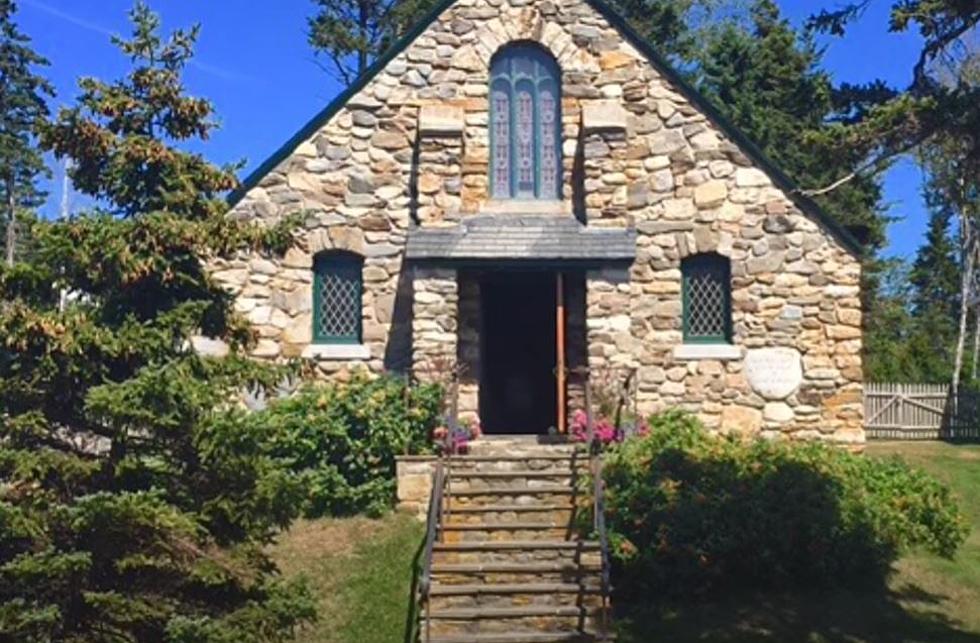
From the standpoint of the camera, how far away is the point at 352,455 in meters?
13.4

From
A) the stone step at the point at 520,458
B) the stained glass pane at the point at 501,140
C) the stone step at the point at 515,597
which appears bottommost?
the stone step at the point at 515,597

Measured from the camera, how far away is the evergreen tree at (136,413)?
7234mm

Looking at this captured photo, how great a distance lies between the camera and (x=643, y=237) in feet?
53.4

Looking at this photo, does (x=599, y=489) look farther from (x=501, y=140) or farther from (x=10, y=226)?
(x=10, y=226)

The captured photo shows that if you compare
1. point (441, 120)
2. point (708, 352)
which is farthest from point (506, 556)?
point (441, 120)

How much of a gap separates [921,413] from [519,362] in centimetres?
1187

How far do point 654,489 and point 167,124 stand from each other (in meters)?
6.51

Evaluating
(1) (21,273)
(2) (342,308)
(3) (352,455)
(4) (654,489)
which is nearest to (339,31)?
(2) (342,308)

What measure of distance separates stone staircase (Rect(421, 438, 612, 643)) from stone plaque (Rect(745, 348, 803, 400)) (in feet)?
11.7

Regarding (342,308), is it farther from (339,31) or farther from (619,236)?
(339,31)

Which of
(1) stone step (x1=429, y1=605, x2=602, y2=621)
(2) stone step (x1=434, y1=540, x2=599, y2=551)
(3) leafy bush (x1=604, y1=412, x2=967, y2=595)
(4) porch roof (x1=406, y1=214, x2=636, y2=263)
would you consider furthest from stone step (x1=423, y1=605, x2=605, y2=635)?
(4) porch roof (x1=406, y1=214, x2=636, y2=263)

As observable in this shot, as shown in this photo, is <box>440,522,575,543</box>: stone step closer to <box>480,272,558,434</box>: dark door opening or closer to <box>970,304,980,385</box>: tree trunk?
<box>480,272,558,434</box>: dark door opening

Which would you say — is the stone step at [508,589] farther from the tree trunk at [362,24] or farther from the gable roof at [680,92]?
the tree trunk at [362,24]

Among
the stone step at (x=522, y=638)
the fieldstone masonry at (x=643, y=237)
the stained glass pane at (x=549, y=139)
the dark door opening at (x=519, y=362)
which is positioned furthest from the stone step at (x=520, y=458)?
the stained glass pane at (x=549, y=139)
